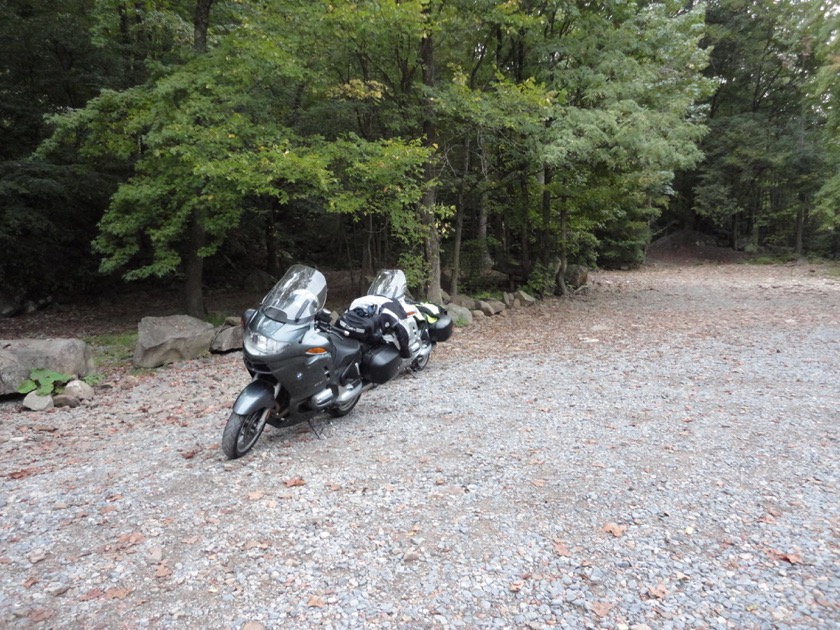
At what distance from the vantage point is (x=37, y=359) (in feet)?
20.0

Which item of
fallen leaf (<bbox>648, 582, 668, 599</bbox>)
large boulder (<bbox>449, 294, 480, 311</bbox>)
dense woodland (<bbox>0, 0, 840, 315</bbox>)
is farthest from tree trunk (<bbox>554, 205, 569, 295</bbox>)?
fallen leaf (<bbox>648, 582, 668, 599</bbox>)

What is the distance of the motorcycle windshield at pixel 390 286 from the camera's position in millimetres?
5977

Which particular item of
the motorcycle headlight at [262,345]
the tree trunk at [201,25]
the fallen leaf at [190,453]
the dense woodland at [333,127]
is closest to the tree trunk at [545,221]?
the dense woodland at [333,127]

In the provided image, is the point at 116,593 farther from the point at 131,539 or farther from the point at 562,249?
the point at 562,249

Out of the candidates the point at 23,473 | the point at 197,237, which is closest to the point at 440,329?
the point at 23,473

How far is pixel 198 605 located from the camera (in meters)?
2.38

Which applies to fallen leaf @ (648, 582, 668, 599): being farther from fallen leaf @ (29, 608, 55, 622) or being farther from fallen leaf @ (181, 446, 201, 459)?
fallen leaf @ (181, 446, 201, 459)

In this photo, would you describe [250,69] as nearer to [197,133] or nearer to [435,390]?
[197,133]

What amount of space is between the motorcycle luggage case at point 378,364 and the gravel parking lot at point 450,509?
14.8 inches

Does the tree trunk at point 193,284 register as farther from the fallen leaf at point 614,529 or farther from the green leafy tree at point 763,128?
the green leafy tree at point 763,128

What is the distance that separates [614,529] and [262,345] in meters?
2.60

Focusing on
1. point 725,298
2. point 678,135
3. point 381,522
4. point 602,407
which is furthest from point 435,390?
point 725,298

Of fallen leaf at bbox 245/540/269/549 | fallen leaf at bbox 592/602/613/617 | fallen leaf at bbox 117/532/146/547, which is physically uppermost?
fallen leaf at bbox 592/602/613/617

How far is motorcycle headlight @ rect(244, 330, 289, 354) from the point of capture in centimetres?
388
